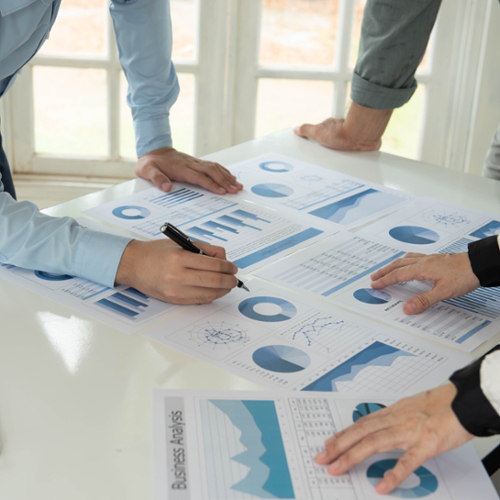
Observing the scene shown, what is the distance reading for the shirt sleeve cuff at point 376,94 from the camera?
1.67 metres

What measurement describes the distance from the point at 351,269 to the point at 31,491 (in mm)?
648

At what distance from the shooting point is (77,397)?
0.75m

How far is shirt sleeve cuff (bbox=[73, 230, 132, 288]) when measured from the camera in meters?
1.00

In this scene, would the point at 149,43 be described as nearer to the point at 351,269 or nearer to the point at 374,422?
the point at 351,269

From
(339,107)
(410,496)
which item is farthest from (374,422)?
(339,107)

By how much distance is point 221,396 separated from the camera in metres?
0.75

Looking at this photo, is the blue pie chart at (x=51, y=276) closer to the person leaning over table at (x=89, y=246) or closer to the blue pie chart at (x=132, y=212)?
the person leaning over table at (x=89, y=246)

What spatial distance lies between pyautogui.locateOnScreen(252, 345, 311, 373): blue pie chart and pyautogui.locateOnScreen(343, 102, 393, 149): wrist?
3.21 feet

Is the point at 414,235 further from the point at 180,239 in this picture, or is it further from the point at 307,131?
the point at 307,131

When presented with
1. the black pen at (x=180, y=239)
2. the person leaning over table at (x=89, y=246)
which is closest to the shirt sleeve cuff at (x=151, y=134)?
the person leaning over table at (x=89, y=246)

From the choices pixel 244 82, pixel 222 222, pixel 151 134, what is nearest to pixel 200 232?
pixel 222 222

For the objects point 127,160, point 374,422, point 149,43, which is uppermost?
point 149,43

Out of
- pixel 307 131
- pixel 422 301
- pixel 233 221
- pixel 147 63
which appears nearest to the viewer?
pixel 422 301

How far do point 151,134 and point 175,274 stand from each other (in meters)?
0.72
